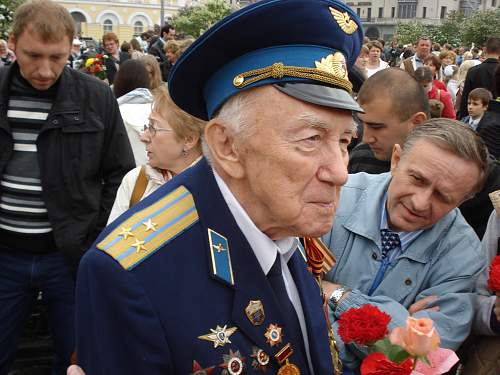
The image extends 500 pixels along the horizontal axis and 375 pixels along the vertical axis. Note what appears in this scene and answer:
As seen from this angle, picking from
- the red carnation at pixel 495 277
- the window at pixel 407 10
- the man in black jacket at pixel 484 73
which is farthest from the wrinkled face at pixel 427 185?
the window at pixel 407 10

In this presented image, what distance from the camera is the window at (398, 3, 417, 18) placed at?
3194 inches

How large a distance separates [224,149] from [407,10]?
87918 mm

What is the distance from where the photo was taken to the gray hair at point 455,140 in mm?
1998

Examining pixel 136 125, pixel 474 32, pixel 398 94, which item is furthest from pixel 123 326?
pixel 474 32

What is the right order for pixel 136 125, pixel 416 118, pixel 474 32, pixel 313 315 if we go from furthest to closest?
pixel 474 32, pixel 136 125, pixel 416 118, pixel 313 315

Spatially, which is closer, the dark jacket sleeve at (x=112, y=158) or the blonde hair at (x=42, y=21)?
the blonde hair at (x=42, y=21)

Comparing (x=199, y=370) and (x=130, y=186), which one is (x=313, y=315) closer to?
(x=199, y=370)

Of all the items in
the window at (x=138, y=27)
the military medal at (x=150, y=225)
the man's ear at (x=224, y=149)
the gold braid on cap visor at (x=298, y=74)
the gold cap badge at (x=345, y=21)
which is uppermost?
the gold cap badge at (x=345, y=21)

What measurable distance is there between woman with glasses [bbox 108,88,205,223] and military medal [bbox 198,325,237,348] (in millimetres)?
1585

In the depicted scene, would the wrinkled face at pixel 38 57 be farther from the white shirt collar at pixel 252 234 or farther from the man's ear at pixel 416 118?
the man's ear at pixel 416 118

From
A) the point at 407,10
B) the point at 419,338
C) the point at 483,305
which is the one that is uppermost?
the point at 407,10

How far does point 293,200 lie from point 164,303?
1.36 feet

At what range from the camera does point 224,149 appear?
147 cm

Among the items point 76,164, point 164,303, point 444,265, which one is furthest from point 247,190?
point 76,164
